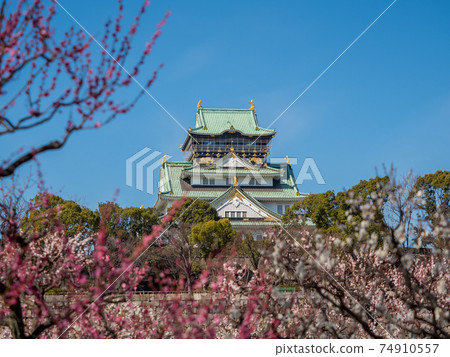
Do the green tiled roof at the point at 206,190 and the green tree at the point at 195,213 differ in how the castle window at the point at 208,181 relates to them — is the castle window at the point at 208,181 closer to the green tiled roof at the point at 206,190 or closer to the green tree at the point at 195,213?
→ the green tiled roof at the point at 206,190

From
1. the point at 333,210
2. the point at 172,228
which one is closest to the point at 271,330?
the point at 172,228

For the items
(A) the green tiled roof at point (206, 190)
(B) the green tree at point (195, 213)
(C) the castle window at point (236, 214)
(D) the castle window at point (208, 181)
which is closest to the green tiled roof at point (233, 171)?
(D) the castle window at point (208, 181)

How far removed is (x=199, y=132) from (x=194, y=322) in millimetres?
51875

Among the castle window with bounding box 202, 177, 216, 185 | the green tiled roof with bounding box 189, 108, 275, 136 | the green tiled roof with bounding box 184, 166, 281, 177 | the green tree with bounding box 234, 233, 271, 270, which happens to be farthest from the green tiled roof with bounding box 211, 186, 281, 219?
the green tree with bounding box 234, 233, 271, 270

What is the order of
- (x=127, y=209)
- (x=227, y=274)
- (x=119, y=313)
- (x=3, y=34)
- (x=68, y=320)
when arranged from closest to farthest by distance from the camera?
(x=3, y=34), (x=68, y=320), (x=119, y=313), (x=227, y=274), (x=127, y=209)

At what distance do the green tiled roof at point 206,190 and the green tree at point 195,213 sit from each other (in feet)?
36.4

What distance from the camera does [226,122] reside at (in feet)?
205

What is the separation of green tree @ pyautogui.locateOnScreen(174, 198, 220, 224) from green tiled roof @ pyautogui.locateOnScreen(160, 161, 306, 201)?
437 inches

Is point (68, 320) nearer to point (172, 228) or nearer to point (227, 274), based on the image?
point (227, 274)

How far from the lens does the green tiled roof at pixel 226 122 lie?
199 feet

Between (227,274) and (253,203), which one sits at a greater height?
(253,203)

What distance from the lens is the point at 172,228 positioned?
38.1m

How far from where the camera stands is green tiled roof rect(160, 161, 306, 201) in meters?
55.2

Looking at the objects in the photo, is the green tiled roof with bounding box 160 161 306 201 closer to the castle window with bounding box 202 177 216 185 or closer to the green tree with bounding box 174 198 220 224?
the castle window with bounding box 202 177 216 185
